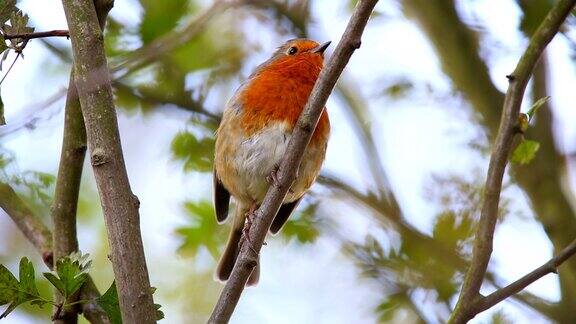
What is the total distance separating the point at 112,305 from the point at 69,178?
481mm

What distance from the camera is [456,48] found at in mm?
4551

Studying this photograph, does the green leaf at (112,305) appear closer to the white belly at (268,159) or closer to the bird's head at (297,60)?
the white belly at (268,159)

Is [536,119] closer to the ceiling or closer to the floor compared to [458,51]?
closer to the floor

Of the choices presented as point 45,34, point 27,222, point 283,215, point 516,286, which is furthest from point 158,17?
point 516,286

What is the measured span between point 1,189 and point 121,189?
109 centimetres

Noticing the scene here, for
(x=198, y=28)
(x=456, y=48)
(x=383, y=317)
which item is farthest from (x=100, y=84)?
(x=456, y=48)

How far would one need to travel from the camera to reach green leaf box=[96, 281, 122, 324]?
2414 millimetres

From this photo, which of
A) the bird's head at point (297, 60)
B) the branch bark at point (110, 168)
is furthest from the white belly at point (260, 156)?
the branch bark at point (110, 168)

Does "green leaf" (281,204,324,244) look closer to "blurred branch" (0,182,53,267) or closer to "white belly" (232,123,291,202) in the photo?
"white belly" (232,123,291,202)

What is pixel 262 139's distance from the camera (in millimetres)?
4039

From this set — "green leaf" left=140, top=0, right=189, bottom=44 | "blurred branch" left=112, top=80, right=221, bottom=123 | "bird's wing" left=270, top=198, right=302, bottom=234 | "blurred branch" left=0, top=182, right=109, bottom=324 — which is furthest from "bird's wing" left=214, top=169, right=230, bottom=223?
"blurred branch" left=0, top=182, right=109, bottom=324

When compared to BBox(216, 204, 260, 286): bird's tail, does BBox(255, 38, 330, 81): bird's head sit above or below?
above

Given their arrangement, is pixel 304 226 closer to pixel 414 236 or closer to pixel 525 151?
pixel 414 236

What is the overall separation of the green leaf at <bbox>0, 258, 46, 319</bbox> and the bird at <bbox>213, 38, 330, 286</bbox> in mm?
1470
